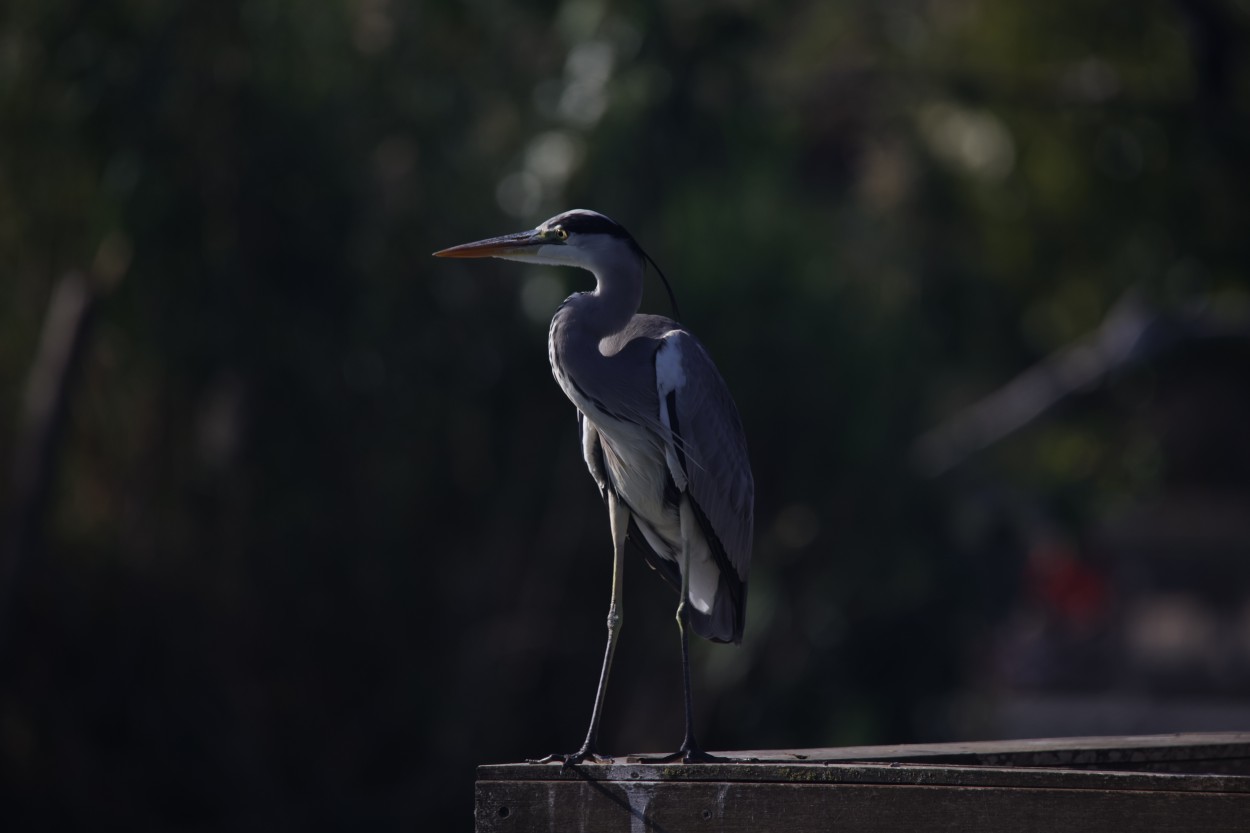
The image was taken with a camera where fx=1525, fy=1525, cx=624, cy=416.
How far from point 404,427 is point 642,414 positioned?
17.0 feet

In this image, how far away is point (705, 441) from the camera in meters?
4.38

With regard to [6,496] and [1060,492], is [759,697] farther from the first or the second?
[6,496]

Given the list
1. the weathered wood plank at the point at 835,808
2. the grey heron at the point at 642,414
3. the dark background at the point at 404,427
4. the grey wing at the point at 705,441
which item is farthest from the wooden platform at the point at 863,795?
the dark background at the point at 404,427

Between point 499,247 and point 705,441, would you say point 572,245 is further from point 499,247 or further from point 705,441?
point 705,441

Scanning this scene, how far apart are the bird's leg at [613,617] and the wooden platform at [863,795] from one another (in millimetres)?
176

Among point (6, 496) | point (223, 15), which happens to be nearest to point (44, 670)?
point (6, 496)

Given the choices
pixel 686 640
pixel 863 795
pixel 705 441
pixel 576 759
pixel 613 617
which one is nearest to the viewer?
pixel 863 795

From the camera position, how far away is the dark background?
8797 mm

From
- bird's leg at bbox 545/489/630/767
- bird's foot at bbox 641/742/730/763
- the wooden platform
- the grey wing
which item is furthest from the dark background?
the wooden platform

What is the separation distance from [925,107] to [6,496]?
332 inches

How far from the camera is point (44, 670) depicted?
29.6 feet

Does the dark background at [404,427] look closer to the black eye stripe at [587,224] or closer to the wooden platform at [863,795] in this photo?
the black eye stripe at [587,224]

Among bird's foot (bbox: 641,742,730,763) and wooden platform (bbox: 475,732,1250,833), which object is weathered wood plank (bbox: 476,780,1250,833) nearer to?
wooden platform (bbox: 475,732,1250,833)

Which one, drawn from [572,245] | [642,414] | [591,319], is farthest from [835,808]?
[572,245]
